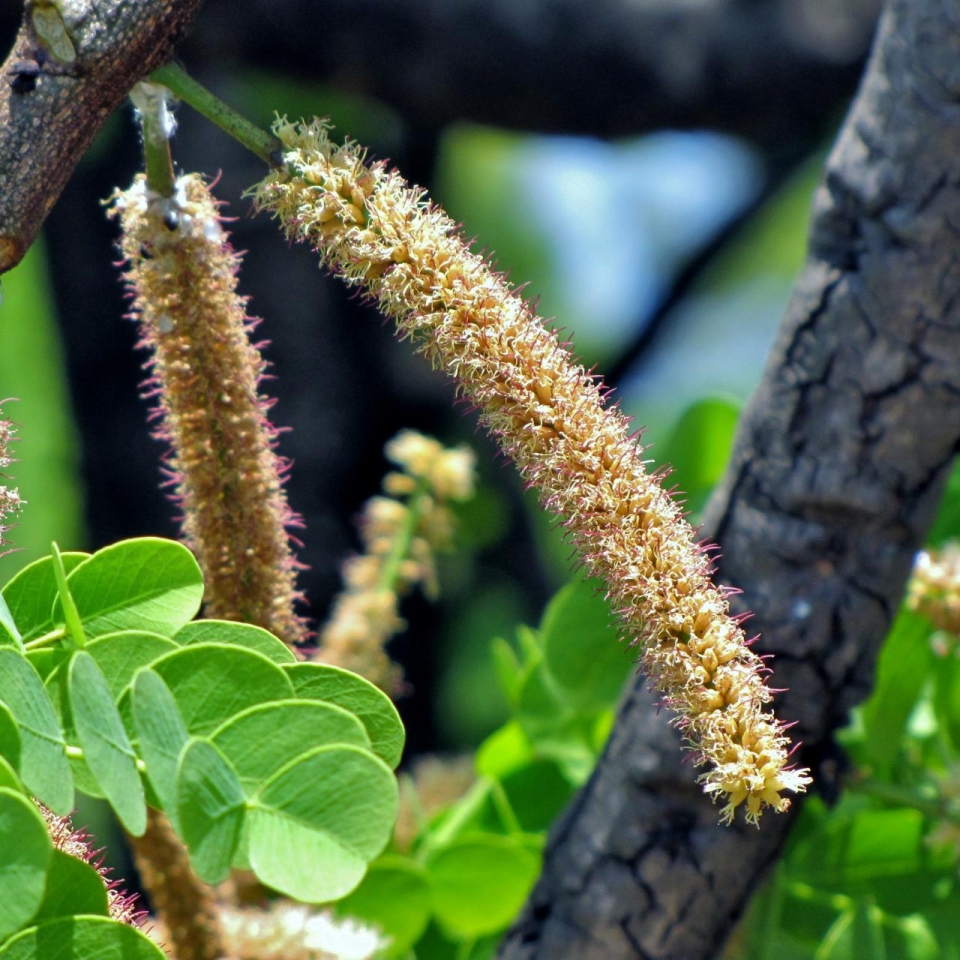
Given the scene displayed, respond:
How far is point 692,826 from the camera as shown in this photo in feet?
1.85

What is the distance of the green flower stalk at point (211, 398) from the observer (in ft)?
1.35

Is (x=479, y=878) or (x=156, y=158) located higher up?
(x=156, y=158)

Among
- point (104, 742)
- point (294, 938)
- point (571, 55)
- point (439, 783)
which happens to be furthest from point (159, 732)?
point (571, 55)

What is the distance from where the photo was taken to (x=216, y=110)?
35cm

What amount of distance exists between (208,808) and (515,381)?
16 cm

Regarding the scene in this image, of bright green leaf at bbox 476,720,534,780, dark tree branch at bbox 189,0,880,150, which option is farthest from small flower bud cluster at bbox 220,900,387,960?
dark tree branch at bbox 189,0,880,150

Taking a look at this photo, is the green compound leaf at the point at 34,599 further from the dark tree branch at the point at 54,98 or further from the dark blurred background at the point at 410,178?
the dark blurred background at the point at 410,178

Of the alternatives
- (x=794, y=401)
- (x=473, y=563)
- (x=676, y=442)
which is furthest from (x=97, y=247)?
(x=794, y=401)

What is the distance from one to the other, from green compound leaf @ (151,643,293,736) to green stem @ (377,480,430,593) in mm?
388

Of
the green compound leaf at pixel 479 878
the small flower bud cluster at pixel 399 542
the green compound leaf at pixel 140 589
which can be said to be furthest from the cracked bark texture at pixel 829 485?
the green compound leaf at pixel 140 589

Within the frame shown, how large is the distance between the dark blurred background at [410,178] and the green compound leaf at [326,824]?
0.93m

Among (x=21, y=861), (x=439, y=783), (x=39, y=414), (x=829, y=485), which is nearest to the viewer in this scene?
(x=21, y=861)

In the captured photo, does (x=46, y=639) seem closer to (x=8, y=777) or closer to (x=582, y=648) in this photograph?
(x=8, y=777)

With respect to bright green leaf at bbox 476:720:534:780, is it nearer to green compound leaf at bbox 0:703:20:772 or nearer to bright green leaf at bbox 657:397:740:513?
bright green leaf at bbox 657:397:740:513
